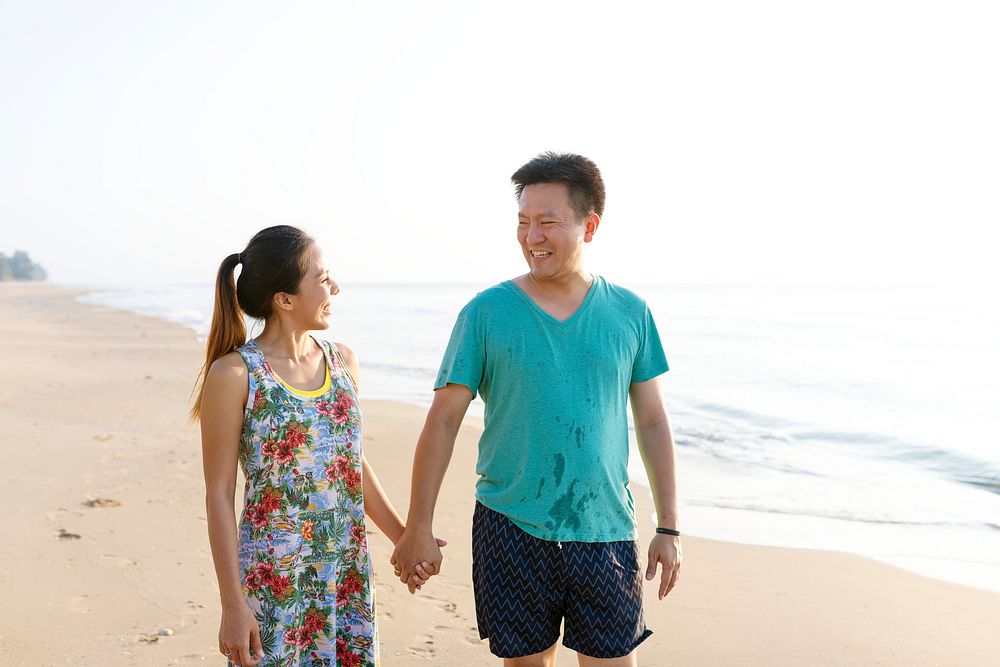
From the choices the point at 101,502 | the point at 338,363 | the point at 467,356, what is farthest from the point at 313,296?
the point at 101,502

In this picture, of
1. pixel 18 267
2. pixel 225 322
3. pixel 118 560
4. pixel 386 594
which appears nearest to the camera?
pixel 225 322

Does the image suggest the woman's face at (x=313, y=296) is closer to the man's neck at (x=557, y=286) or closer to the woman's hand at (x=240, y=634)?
the man's neck at (x=557, y=286)

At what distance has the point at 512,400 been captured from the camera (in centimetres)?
259

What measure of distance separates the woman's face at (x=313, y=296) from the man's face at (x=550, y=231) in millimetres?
626

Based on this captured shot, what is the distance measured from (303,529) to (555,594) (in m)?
0.77

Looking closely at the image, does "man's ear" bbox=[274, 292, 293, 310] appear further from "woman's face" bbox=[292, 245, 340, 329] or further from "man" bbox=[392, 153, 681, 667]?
"man" bbox=[392, 153, 681, 667]

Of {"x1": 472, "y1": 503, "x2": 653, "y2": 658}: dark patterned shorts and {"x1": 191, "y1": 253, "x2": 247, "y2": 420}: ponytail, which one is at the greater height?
{"x1": 191, "y1": 253, "x2": 247, "y2": 420}: ponytail

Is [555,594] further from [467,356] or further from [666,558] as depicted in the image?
[467,356]

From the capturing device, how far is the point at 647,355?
9.10 feet

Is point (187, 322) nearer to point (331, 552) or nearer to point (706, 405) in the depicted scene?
point (706, 405)

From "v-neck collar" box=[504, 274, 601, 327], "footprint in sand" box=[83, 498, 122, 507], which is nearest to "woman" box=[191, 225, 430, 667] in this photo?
"v-neck collar" box=[504, 274, 601, 327]

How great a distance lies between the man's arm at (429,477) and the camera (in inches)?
103

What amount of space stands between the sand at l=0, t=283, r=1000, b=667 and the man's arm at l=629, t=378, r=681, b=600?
4.89ft

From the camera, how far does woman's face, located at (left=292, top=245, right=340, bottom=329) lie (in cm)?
261
